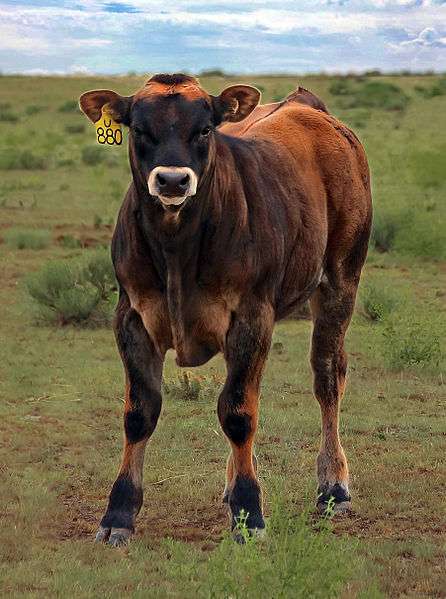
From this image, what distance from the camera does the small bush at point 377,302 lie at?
44.5 ft

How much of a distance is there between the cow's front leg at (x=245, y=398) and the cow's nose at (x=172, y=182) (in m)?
0.92

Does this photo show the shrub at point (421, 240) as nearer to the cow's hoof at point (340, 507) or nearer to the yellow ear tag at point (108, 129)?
the cow's hoof at point (340, 507)

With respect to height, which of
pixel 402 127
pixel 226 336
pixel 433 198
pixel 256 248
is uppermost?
pixel 256 248

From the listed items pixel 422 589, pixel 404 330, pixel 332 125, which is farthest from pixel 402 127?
pixel 422 589

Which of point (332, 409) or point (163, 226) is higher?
point (163, 226)

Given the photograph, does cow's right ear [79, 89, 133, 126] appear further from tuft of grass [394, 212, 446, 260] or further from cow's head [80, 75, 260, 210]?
tuft of grass [394, 212, 446, 260]

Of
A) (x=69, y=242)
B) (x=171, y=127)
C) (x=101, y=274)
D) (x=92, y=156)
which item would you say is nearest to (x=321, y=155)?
(x=171, y=127)

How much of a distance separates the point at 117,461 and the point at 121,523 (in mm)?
1730

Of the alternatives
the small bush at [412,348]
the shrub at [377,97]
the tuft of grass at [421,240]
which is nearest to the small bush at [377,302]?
the small bush at [412,348]

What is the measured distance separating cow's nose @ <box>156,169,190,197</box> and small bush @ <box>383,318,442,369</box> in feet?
19.3

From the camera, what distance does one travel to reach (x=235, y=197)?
6.70 m

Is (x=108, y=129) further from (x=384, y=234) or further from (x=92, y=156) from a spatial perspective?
(x=92, y=156)

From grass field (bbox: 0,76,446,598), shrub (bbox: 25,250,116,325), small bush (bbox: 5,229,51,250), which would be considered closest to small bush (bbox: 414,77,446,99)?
grass field (bbox: 0,76,446,598)

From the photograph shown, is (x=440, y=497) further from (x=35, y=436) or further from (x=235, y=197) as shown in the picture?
(x=35, y=436)
